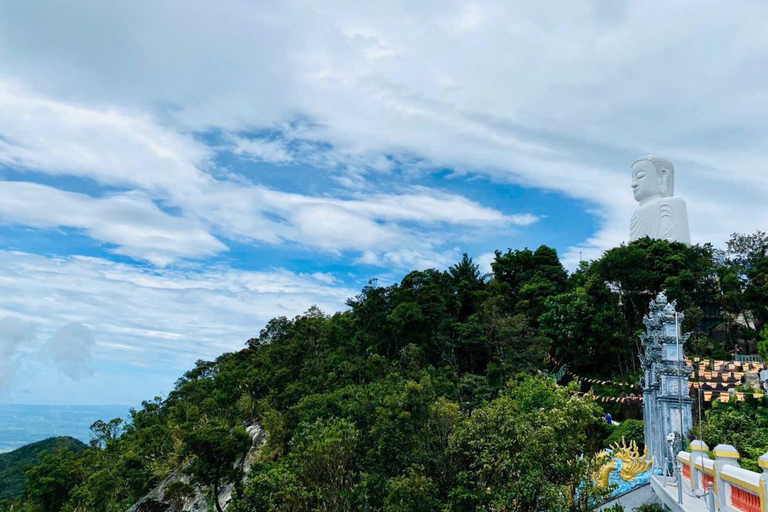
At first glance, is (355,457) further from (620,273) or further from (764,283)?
(764,283)

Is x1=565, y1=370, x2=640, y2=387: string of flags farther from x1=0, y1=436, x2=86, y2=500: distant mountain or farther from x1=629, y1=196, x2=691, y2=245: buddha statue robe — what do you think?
x1=0, y1=436, x2=86, y2=500: distant mountain

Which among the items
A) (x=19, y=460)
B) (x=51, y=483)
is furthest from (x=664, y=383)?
(x=19, y=460)

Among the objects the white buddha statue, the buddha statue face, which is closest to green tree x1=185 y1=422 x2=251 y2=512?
the white buddha statue

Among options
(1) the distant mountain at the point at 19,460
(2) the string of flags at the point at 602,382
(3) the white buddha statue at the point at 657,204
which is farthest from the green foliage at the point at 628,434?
(1) the distant mountain at the point at 19,460

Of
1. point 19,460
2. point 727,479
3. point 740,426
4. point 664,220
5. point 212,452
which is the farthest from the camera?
point 19,460

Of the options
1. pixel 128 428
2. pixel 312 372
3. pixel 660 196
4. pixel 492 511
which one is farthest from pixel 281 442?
pixel 660 196

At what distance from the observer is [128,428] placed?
123 ft

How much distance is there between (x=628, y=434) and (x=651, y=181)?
2361 centimetres

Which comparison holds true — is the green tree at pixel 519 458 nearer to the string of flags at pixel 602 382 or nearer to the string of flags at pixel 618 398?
the string of flags at pixel 618 398

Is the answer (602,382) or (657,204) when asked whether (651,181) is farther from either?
(602,382)

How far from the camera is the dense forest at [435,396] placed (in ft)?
39.6

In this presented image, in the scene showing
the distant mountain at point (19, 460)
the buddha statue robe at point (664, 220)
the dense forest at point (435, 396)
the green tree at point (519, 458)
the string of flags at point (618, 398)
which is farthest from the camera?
the distant mountain at point (19, 460)

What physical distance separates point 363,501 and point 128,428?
29.0 meters

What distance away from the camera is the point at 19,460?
5403 cm
